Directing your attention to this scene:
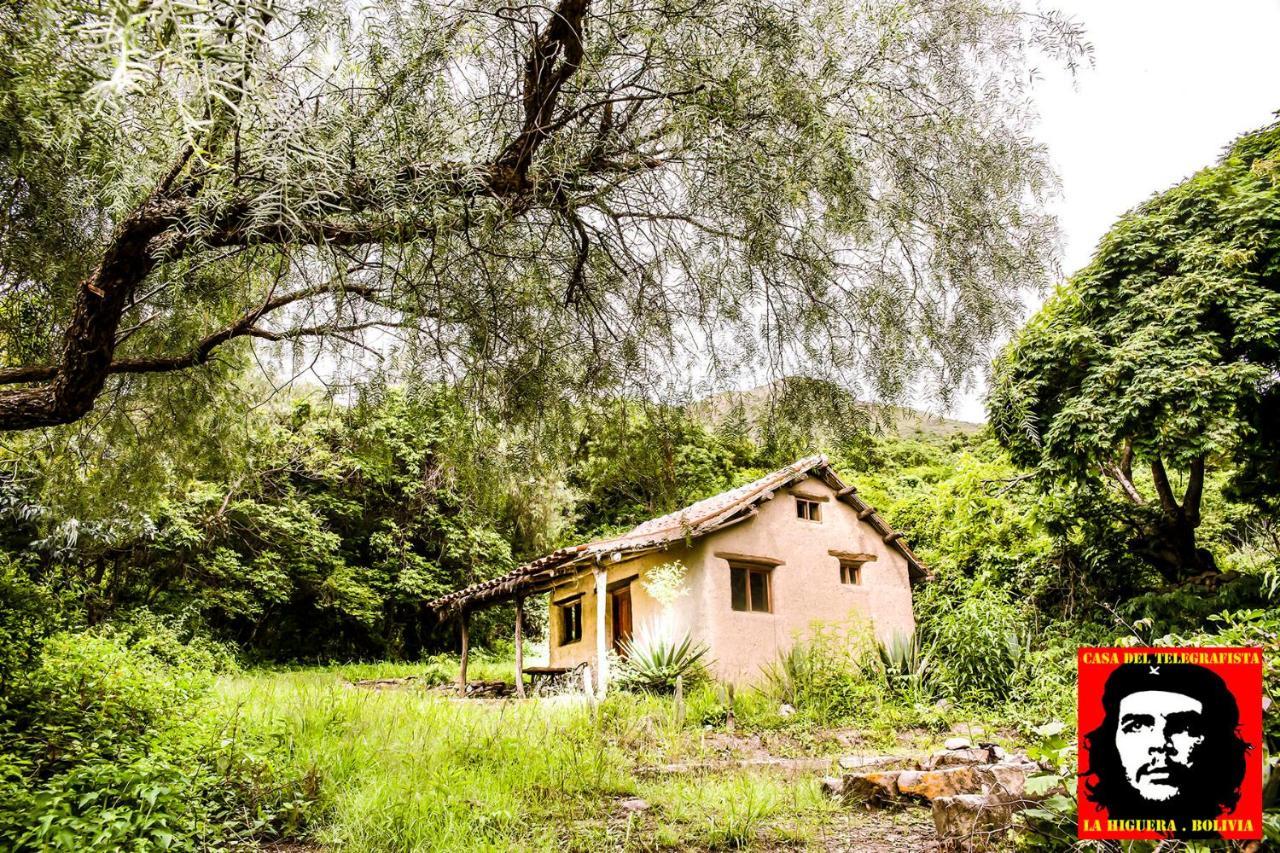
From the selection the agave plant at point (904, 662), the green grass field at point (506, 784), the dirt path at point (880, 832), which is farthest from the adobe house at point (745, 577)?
the dirt path at point (880, 832)

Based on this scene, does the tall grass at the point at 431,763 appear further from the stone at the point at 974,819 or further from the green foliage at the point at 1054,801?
A: the green foliage at the point at 1054,801

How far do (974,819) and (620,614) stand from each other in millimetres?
10979

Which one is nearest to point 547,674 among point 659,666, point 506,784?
point 659,666

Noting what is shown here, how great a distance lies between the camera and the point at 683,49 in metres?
2.70

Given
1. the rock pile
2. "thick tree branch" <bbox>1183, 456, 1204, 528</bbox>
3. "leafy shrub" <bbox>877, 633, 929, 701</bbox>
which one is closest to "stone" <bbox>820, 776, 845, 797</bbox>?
the rock pile

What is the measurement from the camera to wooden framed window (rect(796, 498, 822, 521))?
1395 centimetres

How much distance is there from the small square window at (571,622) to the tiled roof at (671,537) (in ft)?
6.31

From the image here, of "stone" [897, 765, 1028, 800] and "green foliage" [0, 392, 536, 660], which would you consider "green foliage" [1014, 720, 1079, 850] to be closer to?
"stone" [897, 765, 1028, 800]

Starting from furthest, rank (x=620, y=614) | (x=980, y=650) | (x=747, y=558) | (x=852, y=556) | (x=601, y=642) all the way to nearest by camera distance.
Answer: (x=620, y=614)
(x=852, y=556)
(x=747, y=558)
(x=601, y=642)
(x=980, y=650)

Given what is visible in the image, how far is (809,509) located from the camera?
1409 cm

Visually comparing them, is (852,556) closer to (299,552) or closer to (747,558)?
(747,558)

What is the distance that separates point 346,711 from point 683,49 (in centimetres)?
556

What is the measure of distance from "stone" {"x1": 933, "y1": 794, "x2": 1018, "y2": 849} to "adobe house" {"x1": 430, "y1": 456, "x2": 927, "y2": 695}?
6.72 m

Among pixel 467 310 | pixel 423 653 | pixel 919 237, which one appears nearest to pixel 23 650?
pixel 467 310
